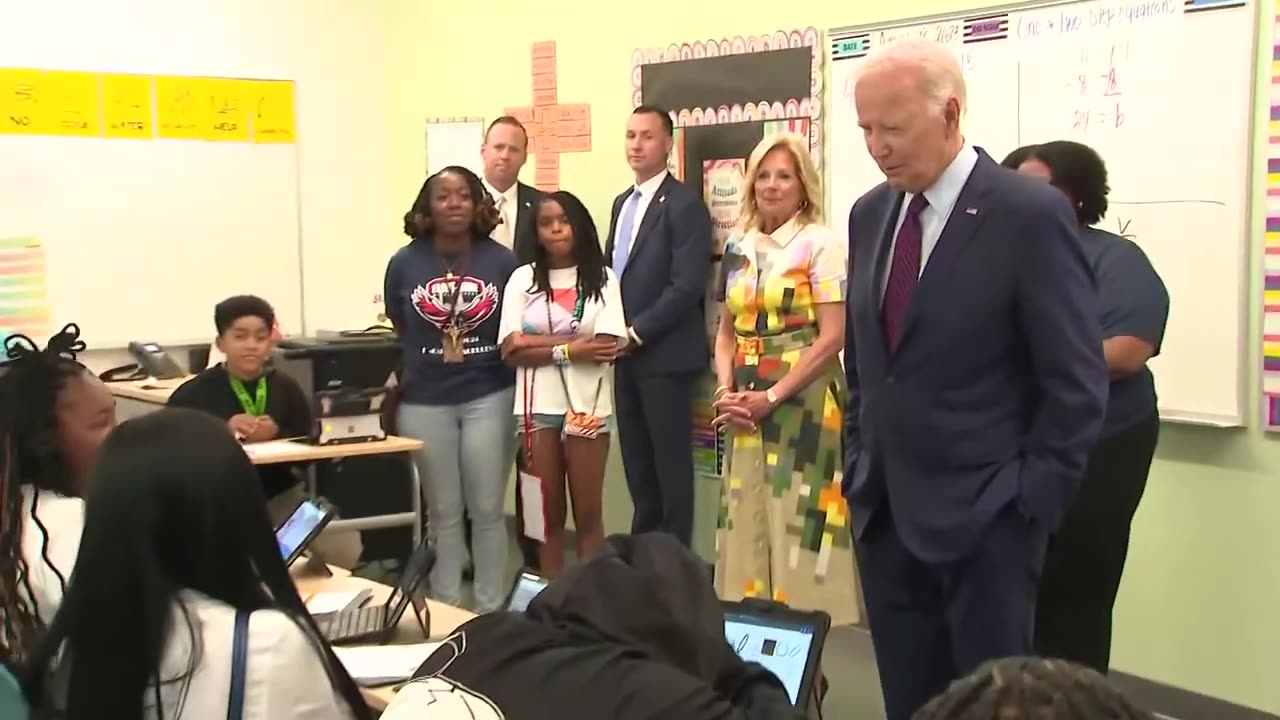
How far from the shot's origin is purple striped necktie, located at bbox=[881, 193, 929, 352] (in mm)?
2316

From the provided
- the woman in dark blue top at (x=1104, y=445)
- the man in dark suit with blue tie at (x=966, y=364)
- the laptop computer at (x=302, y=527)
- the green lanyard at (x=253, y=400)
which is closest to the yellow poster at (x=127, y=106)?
the green lanyard at (x=253, y=400)

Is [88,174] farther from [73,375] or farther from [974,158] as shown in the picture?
[974,158]

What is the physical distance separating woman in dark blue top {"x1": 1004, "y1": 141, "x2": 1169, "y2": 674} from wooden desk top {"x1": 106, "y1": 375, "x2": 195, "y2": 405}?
11.7ft

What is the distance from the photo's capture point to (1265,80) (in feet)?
11.3

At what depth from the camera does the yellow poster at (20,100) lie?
19.7 ft

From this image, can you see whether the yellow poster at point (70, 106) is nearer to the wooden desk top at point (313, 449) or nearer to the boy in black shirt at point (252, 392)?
the boy in black shirt at point (252, 392)

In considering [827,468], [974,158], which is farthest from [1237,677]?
[974,158]

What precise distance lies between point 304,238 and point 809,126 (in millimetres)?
3185

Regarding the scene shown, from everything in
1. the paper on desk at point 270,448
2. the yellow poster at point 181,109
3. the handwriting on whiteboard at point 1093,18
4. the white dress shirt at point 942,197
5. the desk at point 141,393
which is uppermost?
the yellow poster at point 181,109

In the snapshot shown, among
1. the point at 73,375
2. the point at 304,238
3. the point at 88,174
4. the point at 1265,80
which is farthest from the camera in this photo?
the point at 304,238

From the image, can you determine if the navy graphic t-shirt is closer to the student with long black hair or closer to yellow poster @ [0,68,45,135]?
yellow poster @ [0,68,45,135]

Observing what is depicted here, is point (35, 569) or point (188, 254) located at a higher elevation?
point (188, 254)

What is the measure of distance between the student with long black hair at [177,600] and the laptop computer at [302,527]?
1158 millimetres

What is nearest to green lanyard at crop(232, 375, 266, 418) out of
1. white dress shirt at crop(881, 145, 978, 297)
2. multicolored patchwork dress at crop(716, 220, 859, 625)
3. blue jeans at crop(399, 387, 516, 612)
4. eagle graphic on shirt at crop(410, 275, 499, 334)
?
blue jeans at crop(399, 387, 516, 612)
